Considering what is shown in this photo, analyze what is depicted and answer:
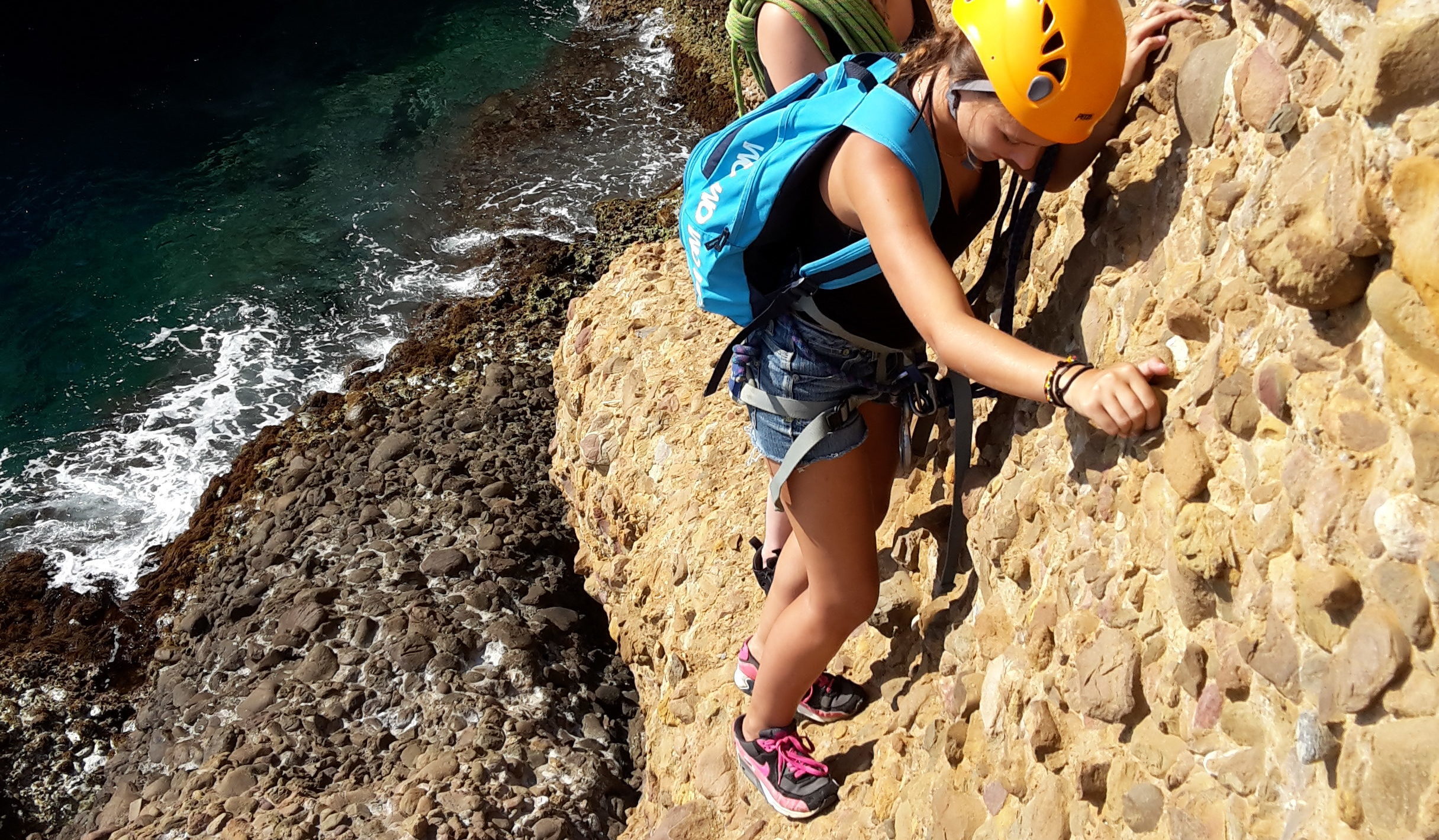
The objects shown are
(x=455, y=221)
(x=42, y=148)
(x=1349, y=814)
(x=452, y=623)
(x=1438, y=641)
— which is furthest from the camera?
(x=42, y=148)

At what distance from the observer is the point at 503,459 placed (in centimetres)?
928

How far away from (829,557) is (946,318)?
1.12 metres

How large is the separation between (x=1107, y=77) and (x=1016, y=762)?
186 cm

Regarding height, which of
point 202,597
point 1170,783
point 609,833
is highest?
point 1170,783

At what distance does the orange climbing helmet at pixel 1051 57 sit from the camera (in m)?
2.30

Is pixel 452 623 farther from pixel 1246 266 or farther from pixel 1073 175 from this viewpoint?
pixel 1246 266

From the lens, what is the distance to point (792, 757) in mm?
3904

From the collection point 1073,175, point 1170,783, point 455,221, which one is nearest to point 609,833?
point 1170,783

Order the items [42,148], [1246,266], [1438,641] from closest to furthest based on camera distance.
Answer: [1438,641] → [1246,266] → [42,148]

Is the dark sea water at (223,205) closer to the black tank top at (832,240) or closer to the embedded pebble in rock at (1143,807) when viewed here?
the black tank top at (832,240)

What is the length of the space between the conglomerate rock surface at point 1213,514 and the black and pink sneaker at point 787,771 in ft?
0.26

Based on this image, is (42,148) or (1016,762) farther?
(42,148)

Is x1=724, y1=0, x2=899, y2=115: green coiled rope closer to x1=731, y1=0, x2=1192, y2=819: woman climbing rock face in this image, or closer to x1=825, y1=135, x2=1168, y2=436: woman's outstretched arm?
x1=731, y1=0, x2=1192, y2=819: woman climbing rock face

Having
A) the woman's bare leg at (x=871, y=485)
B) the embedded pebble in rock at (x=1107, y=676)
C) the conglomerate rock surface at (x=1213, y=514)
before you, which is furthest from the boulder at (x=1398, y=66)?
the woman's bare leg at (x=871, y=485)
